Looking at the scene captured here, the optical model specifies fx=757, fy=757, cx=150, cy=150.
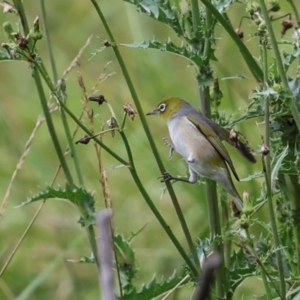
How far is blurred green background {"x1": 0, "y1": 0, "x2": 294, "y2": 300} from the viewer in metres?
2.94

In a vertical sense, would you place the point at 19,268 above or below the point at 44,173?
below

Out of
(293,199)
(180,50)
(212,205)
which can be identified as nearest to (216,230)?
(212,205)

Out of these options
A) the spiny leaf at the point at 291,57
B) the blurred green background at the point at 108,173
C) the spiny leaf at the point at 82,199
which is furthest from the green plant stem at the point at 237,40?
the blurred green background at the point at 108,173

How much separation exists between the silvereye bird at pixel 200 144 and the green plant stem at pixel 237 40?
0.49 ft

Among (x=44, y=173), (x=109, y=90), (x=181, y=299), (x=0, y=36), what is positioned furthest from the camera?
(x=0, y=36)

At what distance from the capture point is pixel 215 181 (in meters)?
1.85

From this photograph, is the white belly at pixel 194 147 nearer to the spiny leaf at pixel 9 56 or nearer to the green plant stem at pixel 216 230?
the green plant stem at pixel 216 230

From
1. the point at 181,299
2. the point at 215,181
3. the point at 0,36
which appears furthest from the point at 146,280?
the point at 0,36

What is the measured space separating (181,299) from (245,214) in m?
1.55

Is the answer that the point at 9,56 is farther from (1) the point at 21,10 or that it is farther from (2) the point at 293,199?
(2) the point at 293,199

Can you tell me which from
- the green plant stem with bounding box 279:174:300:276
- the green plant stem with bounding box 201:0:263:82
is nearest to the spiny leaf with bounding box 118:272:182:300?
the green plant stem with bounding box 279:174:300:276

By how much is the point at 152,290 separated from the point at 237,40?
639 mm

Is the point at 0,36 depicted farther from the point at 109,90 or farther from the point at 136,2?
the point at 136,2

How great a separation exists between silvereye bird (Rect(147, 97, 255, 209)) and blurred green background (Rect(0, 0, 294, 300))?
1.34ft
